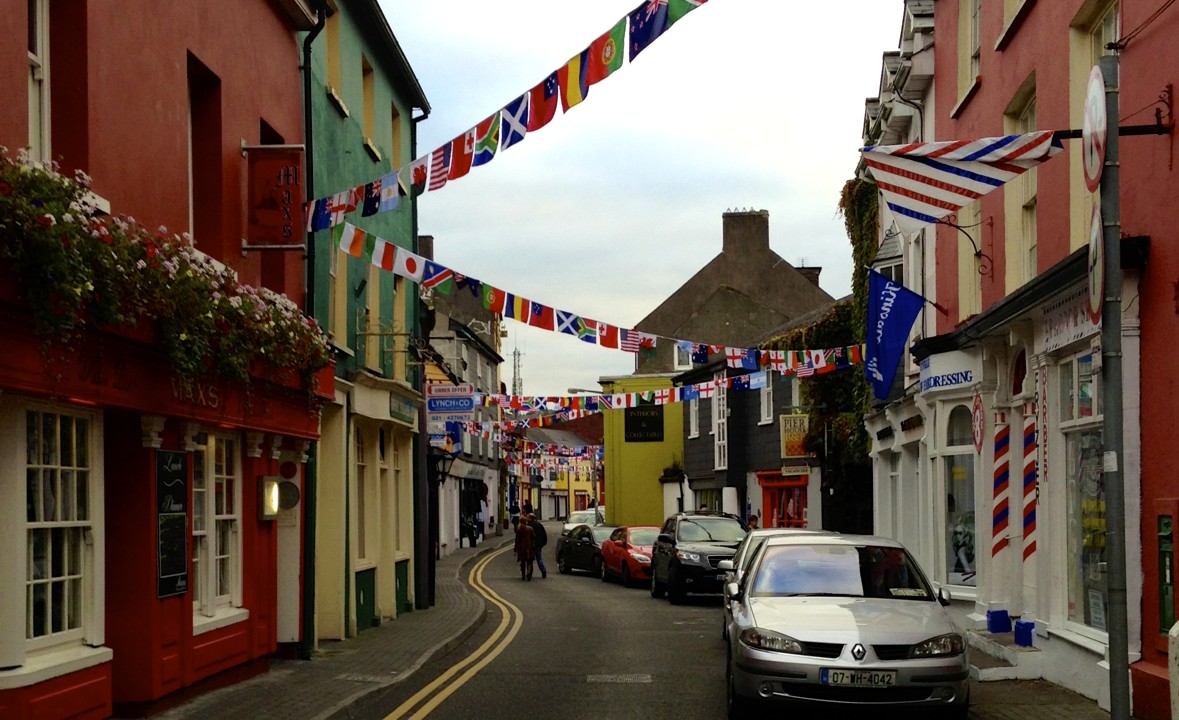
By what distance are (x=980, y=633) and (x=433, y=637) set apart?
7152 mm

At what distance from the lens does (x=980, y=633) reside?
15.9m

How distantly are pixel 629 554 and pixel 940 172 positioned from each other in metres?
21.4

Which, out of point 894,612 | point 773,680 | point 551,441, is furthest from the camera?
point 551,441

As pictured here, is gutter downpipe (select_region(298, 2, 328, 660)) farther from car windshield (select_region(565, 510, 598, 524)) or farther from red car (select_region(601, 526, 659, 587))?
car windshield (select_region(565, 510, 598, 524))

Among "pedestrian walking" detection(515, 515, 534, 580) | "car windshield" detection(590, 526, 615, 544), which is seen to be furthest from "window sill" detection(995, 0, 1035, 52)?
"car windshield" detection(590, 526, 615, 544)

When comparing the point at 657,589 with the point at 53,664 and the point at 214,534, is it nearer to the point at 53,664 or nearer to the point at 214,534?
the point at 214,534

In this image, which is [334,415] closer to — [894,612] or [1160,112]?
[894,612]

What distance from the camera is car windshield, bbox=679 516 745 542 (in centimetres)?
2644

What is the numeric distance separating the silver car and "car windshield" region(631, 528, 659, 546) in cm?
2045

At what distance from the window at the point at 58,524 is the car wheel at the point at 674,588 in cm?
1653

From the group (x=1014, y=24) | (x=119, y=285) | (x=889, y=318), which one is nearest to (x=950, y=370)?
(x=889, y=318)

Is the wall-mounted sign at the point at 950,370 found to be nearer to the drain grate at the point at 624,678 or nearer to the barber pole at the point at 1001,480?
the barber pole at the point at 1001,480

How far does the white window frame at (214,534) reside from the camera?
12383 mm

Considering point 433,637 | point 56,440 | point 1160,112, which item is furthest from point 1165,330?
point 433,637
